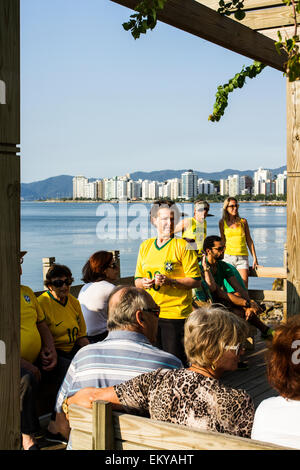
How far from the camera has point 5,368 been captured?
85.6 inches

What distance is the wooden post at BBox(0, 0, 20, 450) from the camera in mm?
2135

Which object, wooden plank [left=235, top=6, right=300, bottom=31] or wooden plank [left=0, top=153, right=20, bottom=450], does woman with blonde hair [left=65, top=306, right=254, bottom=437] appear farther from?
wooden plank [left=235, top=6, right=300, bottom=31]

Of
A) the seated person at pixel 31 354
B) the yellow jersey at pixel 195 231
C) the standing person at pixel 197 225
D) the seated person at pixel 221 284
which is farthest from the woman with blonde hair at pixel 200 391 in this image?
the yellow jersey at pixel 195 231

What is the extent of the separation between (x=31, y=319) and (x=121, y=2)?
1.96 metres

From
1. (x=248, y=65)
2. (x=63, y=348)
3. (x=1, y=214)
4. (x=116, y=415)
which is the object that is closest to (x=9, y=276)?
(x=1, y=214)

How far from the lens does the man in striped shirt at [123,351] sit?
2564 millimetres

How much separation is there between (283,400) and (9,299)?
988mm

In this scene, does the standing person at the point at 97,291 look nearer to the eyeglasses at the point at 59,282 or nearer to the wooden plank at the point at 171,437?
the eyeglasses at the point at 59,282

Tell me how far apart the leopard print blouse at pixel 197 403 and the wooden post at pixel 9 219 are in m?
0.45

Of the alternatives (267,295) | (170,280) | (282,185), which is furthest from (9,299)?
(282,185)

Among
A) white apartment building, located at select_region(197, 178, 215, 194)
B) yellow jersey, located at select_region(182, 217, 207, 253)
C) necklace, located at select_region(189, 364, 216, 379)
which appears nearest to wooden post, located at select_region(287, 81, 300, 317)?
necklace, located at select_region(189, 364, 216, 379)

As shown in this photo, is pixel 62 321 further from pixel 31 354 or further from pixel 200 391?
pixel 200 391

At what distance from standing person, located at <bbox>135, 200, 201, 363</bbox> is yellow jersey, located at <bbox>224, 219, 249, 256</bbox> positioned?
3.45m

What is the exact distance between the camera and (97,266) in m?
4.63
